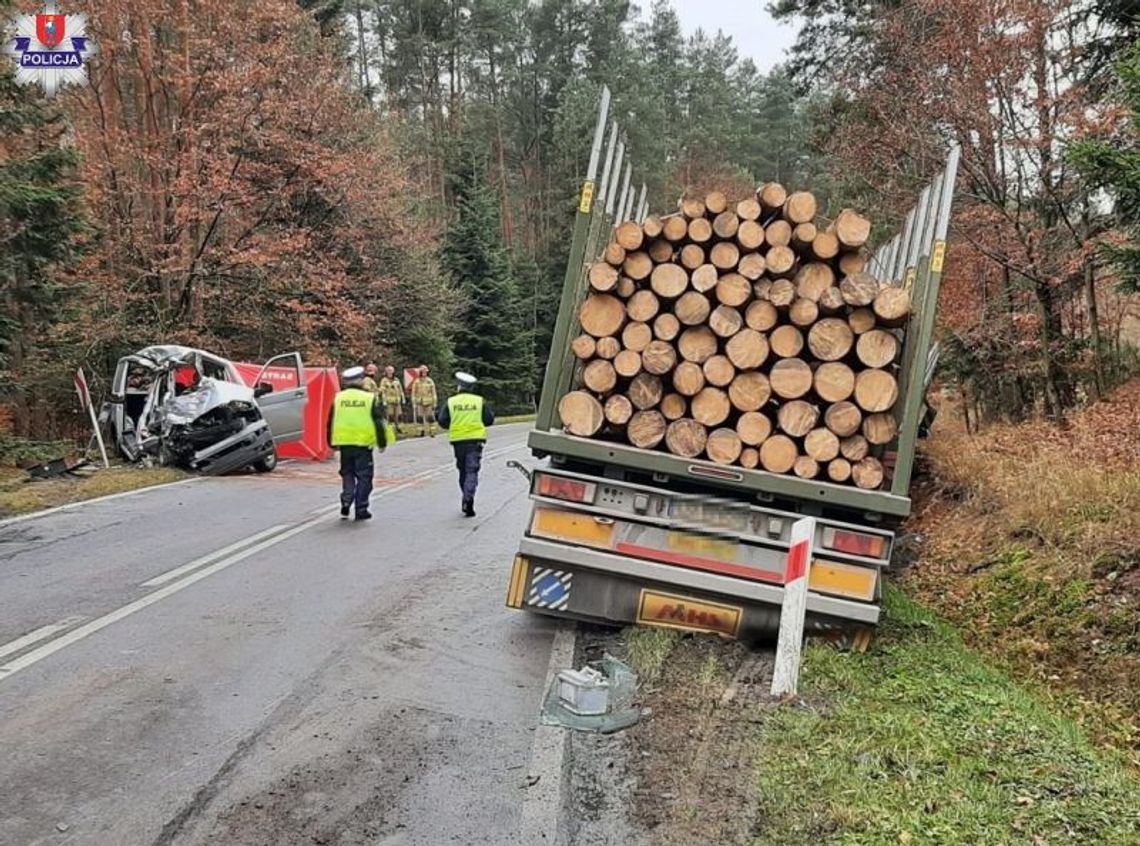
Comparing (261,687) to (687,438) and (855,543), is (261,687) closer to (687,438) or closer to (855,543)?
(687,438)

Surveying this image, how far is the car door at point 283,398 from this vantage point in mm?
17047

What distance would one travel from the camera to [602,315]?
20.1 feet

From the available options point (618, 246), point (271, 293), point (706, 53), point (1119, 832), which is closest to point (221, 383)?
point (271, 293)

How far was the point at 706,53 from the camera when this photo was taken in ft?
169

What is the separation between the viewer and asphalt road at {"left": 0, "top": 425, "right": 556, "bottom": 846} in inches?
146

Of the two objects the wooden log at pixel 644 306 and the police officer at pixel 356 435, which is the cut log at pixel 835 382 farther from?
the police officer at pixel 356 435

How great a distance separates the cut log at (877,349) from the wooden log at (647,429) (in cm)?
127

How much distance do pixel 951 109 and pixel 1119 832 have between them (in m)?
10.1

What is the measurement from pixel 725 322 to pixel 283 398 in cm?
1296

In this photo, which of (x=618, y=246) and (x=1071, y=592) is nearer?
(x=618, y=246)

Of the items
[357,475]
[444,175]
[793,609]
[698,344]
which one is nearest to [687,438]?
[698,344]

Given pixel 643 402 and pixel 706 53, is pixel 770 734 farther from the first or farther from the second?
pixel 706 53

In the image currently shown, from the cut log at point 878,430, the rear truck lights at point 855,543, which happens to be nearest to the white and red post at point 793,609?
the rear truck lights at point 855,543

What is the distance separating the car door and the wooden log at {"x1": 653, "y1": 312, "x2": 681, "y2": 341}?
39.1 feet
